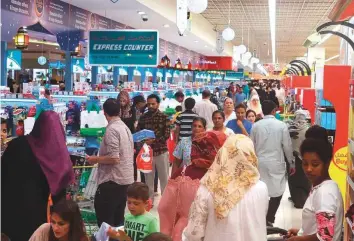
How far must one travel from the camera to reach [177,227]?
3811 mm

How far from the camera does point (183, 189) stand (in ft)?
12.5

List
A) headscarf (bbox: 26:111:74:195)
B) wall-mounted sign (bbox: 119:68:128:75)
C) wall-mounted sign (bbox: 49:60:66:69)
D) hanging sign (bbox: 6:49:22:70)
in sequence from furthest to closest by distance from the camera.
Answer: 1. wall-mounted sign (bbox: 49:60:66:69)
2. wall-mounted sign (bbox: 119:68:128:75)
3. hanging sign (bbox: 6:49:22:70)
4. headscarf (bbox: 26:111:74:195)

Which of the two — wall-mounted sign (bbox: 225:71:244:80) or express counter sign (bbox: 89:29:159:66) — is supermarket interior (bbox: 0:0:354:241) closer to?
express counter sign (bbox: 89:29:159:66)

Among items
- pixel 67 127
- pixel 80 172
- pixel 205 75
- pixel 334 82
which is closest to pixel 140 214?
pixel 80 172

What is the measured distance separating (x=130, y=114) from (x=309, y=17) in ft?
41.0

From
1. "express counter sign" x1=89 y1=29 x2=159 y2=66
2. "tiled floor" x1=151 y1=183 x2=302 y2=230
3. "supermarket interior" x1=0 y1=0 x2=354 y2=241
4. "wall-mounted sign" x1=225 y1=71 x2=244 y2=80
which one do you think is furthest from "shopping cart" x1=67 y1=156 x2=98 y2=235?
"wall-mounted sign" x1=225 y1=71 x2=244 y2=80

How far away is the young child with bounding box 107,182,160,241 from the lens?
12.1 ft

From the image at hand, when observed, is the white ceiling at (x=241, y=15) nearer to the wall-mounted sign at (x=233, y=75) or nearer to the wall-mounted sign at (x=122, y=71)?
the wall-mounted sign at (x=122, y=71)

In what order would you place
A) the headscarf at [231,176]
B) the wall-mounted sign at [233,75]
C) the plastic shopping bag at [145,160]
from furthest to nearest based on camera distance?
the wall-mounted sign at [233,75]
the plastic shopping bag at [145,160]
the headscarf at [231,176]

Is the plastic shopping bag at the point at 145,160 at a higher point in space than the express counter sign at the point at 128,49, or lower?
lower

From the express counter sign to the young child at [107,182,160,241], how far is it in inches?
254

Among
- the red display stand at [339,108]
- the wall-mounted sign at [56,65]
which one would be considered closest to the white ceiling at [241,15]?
the red display stand at [339,108]

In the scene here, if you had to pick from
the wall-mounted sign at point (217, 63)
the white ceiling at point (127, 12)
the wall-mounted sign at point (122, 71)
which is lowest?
the wall-mounted sign at point (122, 71)

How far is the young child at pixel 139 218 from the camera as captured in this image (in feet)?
12.1
